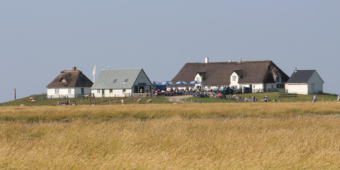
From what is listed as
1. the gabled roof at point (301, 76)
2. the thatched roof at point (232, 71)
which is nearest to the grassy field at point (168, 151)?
the gabled roof at point (301, 76)

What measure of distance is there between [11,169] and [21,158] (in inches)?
26.3

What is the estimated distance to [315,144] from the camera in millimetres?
15023

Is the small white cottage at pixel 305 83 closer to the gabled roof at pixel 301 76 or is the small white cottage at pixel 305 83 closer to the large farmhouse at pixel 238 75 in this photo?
the gabled roof at pixel 301 76

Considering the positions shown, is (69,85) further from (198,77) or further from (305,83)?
(305,83)

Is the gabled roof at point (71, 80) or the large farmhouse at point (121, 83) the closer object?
the large farmhouse at point (121, 83)

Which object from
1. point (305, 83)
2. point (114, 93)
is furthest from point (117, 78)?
point (305, 83)

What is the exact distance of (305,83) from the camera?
83.9 meters

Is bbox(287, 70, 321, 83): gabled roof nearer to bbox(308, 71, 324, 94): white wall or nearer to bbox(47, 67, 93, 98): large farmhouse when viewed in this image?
bbox(308, 71, 324, 94): white wall

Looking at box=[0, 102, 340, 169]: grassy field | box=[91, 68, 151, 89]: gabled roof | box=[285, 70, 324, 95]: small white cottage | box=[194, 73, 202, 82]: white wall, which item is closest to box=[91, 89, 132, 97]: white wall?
box=[91, 68, 151, 89]: gabled roof

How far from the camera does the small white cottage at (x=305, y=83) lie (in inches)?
3314

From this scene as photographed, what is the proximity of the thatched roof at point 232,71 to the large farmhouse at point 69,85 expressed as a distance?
20749mm

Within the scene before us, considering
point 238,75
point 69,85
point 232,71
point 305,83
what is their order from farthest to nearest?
point 232,71 → point 238,75 → point 69,85 → point 305,83

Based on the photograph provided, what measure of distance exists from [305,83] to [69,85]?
4289 cm

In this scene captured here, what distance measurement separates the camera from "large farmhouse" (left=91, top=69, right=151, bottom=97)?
84.9 metres
